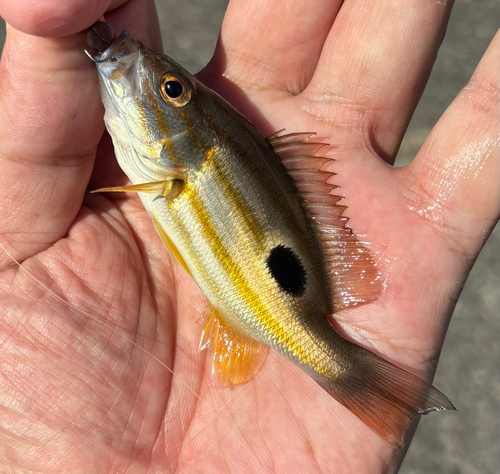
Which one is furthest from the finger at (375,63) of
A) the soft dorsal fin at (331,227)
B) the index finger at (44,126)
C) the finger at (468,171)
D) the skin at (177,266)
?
the index finger at (44,126)

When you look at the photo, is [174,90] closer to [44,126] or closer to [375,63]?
[44,126]

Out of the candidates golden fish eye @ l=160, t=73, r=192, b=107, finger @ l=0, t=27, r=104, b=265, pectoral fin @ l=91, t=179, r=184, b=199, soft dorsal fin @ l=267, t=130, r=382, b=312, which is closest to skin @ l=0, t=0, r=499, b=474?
finger @ l=0, t=27, r=104, b=265

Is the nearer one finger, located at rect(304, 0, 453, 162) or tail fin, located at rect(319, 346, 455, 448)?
tail fin, located at rect(319, 346, 455, 448)

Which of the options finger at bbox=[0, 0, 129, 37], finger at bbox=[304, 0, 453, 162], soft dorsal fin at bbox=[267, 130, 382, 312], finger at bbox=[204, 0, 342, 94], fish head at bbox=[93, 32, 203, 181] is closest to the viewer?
finger at bbox=[0, 0, 129, 37]

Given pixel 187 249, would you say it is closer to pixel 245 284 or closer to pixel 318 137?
→ pixel 245 284

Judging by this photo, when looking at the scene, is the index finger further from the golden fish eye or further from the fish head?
the golden fish eye

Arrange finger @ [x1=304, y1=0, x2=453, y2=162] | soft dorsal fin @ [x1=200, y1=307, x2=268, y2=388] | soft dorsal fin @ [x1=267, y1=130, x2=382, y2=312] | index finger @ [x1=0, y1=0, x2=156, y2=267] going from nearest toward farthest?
index finger @ [x1=0, y1=0, x2=156, y2=267], soft dorsal fin @ [x1=267, y1=130, x2=382, y2=312], soft dorsal fin @ [x1=200, y1=307, x2=268, y2=388], finger @ [x1=304, y1=0, x2=453, y2=162]

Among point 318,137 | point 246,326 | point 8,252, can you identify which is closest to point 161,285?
point 246,326

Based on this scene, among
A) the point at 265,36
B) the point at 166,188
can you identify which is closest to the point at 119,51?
the point at 166,188

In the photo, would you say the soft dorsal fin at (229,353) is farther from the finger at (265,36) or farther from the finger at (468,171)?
the finger at (265,36)
